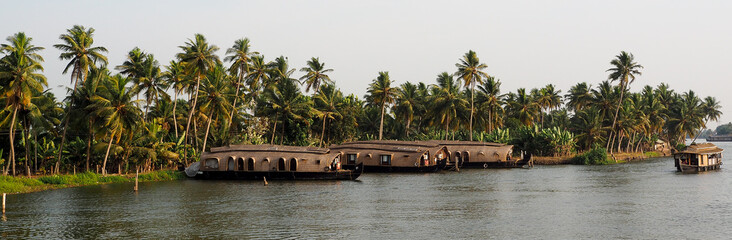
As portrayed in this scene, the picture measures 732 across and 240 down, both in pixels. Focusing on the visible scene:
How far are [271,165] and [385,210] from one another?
19777 mm

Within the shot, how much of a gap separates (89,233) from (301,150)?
1009 inches

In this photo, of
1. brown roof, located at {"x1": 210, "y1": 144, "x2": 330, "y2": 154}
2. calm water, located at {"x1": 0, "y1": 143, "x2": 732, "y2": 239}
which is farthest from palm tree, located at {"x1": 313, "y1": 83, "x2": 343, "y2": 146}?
calm water, located at {"x1": 0, "y1": 143, "x2": 732, "y2": 239}

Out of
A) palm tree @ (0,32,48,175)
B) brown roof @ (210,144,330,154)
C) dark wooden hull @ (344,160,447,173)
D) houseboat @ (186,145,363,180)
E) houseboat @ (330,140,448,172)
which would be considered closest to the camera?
palm tree @ (0,32,48,175)

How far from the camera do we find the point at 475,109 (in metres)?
81.9

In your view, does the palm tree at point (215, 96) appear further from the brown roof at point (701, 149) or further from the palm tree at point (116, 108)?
the brown roof at point (701, 149)

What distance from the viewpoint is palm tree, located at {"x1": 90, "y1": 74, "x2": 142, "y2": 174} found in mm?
44281

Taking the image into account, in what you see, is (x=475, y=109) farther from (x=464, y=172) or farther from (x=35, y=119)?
(x=35, y=119)

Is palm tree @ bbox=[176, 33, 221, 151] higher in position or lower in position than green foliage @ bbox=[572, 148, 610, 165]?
higher

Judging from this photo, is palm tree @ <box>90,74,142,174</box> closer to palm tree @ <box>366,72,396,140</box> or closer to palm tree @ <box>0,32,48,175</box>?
palm tree @ <box>0,32,48,175</box>

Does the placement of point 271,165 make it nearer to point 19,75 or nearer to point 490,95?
point 19,75

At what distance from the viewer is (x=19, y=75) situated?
131ft

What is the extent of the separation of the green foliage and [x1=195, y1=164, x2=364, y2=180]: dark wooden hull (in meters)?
31.2

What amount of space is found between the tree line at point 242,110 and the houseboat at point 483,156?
755cm

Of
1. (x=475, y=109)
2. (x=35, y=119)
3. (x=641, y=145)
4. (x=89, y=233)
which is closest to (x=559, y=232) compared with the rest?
(x=89, y=233)
